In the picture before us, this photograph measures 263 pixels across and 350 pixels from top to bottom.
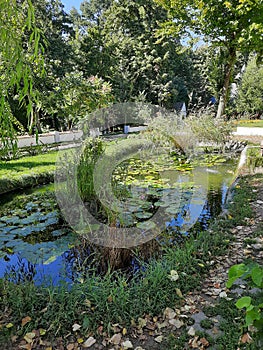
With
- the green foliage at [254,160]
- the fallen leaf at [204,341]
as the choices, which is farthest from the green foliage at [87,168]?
the green foliage at [254,160]

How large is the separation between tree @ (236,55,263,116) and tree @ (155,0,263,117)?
8.71m

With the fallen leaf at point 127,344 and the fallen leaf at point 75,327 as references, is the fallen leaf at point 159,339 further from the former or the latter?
the fallen leaf at point 75,327

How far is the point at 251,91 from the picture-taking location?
67.9 feet

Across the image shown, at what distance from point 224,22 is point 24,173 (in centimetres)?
971

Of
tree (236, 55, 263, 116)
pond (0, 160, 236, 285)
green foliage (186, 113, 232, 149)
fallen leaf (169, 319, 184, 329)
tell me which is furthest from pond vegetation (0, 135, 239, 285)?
tree (236, 55, 263, 116)

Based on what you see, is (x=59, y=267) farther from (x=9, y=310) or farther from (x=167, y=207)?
(x=167, y=207)

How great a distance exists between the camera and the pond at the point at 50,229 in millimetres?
2922

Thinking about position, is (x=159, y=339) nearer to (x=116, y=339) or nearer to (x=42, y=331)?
(x=116, y=339)

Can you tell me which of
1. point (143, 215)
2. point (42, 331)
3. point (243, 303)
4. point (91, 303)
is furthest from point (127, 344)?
point (143, 215)

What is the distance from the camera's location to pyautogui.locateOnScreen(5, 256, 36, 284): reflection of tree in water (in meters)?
2.66

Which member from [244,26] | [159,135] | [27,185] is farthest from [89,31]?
[27,185]

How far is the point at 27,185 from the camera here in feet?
20.5

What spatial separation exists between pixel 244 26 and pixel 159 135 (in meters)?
5.94

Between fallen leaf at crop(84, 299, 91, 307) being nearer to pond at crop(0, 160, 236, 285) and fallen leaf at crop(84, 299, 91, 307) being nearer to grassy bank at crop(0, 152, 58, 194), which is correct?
pond at crop(0, 160, 236, 285)
